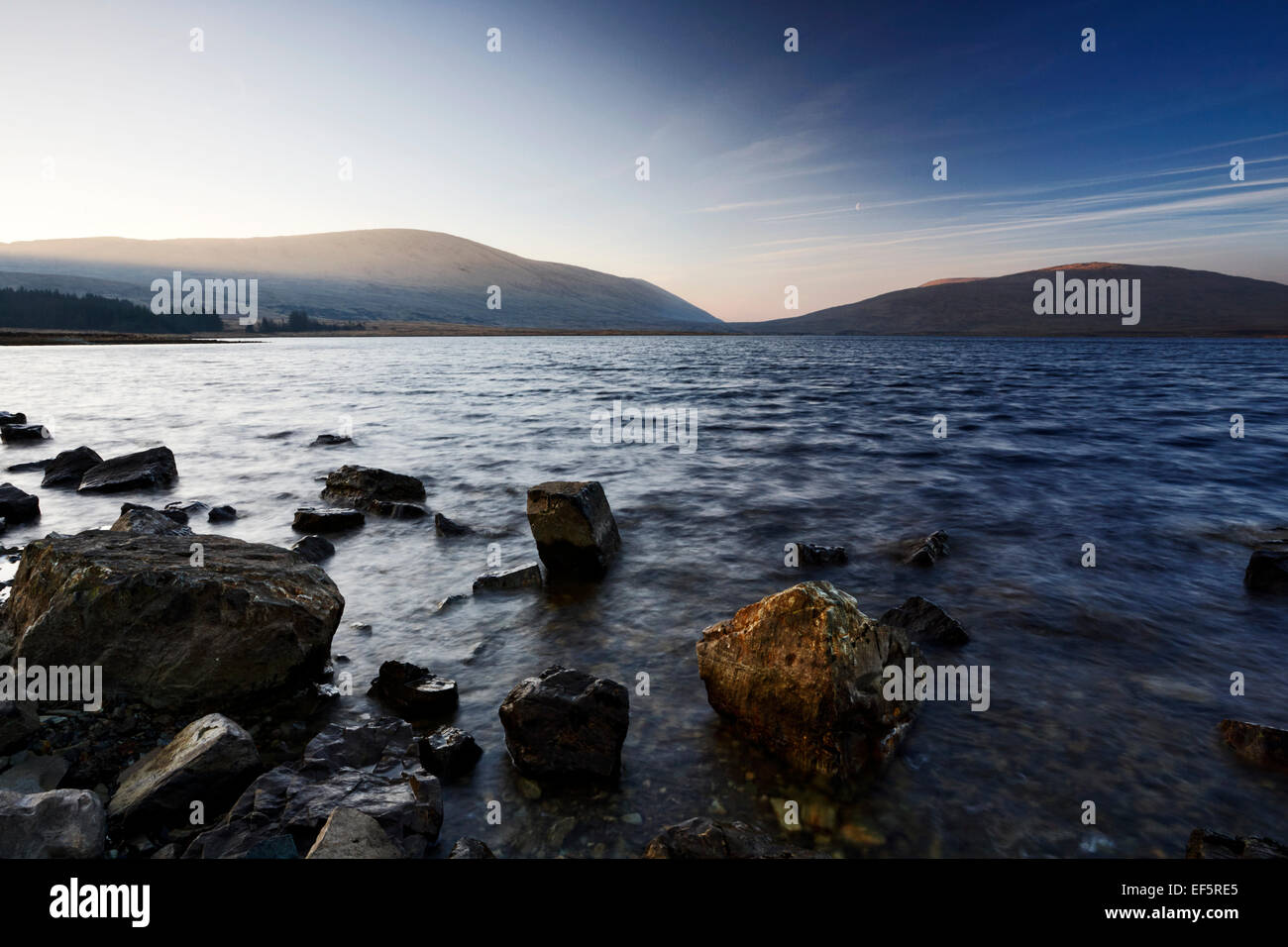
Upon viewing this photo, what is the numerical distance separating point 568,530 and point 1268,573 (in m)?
12.0

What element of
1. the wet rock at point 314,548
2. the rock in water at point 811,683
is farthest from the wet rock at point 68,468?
the rock in water at point 811,683

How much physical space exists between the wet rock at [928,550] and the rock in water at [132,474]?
61.0ft

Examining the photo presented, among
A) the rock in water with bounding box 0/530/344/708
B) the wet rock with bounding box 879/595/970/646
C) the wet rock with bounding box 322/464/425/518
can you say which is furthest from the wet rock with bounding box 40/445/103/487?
the wet rock with bounding box 879/595/970/646

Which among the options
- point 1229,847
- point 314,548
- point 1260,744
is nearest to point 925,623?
point 1260,744

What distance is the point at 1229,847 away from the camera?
4.70 meters

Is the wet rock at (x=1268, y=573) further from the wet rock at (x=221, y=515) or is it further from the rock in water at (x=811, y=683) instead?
the wet rock at (x=221, y=515)

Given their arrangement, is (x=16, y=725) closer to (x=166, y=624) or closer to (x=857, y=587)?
(x=166, y=624)

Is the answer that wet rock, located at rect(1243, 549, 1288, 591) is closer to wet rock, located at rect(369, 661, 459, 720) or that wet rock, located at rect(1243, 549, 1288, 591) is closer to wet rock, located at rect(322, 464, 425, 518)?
wet rock, located at rect(369, 661, 459, 720)

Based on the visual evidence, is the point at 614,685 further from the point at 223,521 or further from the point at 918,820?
the point at 223,521

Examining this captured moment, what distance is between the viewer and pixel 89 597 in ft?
21.5

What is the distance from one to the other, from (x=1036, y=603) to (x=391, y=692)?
9742mm

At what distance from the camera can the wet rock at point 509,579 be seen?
10305 mm
